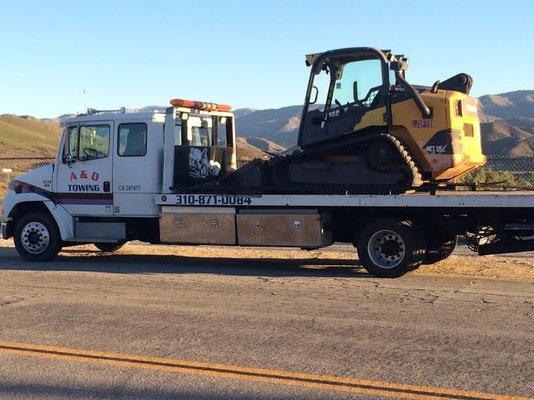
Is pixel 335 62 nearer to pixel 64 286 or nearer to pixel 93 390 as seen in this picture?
pixel 64 286

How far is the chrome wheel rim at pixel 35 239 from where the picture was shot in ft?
42.6

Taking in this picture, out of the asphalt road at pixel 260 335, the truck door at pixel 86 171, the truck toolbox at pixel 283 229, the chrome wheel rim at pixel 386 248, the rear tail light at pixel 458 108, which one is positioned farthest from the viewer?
the truck door at pixel 86 171

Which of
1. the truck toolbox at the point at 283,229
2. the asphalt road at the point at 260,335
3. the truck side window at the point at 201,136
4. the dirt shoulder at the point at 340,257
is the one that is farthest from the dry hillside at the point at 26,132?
the asphalt road at the point at 260,335

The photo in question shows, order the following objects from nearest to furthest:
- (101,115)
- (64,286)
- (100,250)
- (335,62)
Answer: (64,286) → (335,62) → (101,115) → (100,250)

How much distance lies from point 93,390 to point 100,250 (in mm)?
9773

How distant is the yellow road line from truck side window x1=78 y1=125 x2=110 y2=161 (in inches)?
250

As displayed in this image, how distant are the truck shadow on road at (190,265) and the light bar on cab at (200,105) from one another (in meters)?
2.68

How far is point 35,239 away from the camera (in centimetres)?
1302

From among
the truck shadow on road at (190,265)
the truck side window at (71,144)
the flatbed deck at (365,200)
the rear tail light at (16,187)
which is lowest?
the truck shadow on road at (190,265)

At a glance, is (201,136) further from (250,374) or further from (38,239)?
(250,374)

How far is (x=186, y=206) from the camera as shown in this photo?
40.5ft

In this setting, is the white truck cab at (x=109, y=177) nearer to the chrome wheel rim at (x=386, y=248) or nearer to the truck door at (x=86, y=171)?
the truck door at (x=86, y=171)

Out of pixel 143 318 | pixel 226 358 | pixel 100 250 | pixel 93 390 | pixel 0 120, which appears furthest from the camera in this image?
pixel 0 120

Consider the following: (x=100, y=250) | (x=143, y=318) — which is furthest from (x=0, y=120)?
(x=143, y=318)
